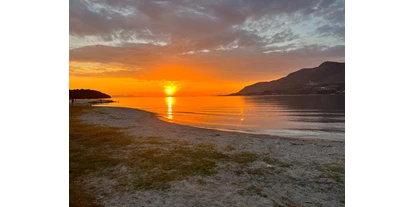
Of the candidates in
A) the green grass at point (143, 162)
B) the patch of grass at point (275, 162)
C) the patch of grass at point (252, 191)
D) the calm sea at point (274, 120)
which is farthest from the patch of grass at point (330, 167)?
the calm sea at point (274, 120)

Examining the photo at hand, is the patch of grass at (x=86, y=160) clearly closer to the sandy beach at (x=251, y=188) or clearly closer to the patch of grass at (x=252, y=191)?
the sandy beach at (x=251, y=188)

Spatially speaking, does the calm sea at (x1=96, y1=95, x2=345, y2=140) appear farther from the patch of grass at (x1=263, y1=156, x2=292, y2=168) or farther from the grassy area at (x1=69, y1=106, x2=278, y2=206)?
the grassy area at (x1=69, y1=106, x2=278, y2=206)

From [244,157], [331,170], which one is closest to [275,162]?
[244,157]

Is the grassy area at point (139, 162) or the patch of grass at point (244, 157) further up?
the grassy area at point (139, 162)

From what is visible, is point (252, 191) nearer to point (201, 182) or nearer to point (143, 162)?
point (201, 182)

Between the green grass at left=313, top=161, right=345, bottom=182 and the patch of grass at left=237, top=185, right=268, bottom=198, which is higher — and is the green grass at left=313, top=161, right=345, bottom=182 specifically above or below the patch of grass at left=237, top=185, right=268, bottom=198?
below

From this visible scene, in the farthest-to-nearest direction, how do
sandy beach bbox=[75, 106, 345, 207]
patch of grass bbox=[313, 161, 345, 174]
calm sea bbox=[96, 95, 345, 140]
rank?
calm sea bbox=[96, 95, 345, 140]
patch of grass bbox=[313, 161, 345, 174]
sandy beach bbox=[75, 106, 345, 207]

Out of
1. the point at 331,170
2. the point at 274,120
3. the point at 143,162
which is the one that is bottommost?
the point at 274,120

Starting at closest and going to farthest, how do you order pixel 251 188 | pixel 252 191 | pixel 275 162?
1. pixel 252 191
2. pixel 251 188
3. pixel 275 162

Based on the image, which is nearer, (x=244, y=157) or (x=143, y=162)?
(x=143, y=162)

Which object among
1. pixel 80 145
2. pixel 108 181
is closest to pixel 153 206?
Result: pixel 108 181

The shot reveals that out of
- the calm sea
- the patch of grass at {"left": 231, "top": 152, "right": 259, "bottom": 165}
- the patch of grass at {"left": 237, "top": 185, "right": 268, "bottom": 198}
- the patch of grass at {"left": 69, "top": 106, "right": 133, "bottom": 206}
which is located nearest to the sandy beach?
the patch of grass at {"left": 237, "top": 185, "right": 268, "bottom": 198}
